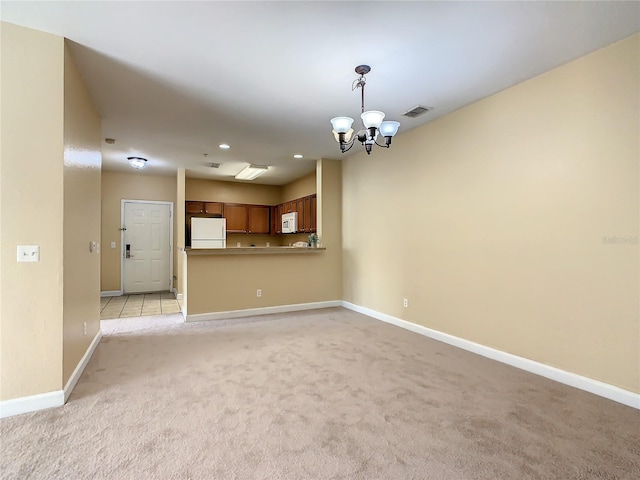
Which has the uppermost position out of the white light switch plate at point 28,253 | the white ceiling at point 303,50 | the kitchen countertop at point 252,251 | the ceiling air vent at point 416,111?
the white ceiling at point 303,50

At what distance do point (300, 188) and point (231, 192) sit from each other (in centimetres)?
170

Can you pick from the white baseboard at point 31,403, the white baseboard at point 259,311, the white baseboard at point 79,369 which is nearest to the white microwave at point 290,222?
the white baseboard at point 259,311

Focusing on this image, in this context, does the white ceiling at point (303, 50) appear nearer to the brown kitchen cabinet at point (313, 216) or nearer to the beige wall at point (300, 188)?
the brown kitchen cabinet at point (313, 216)

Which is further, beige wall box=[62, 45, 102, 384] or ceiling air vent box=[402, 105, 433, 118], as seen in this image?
ceiling air vent box=[402, 105, 433, 118]

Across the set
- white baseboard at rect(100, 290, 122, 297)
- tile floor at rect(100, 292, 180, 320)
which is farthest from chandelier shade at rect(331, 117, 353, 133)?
white baseboard at rect(100, 290, 122, 297)

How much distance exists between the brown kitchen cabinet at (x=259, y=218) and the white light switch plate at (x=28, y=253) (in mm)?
5703

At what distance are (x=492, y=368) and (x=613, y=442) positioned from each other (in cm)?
108

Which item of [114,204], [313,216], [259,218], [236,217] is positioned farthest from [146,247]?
[313,216]

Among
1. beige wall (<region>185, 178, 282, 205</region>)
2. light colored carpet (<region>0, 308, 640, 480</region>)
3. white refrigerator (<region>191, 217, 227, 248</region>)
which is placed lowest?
light colored carpet (<region>0, 308, 640, 480</region>)

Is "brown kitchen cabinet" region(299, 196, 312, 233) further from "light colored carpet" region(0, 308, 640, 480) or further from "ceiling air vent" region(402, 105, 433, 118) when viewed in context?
"light colored carpet" region(0, 308, 640, 480)

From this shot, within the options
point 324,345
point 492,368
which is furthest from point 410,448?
point 324,345

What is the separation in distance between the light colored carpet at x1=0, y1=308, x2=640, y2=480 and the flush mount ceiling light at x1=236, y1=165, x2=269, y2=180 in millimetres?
3759

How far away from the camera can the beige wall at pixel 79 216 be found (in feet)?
7.97

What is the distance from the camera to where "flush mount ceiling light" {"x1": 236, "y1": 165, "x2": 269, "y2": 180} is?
614cm
